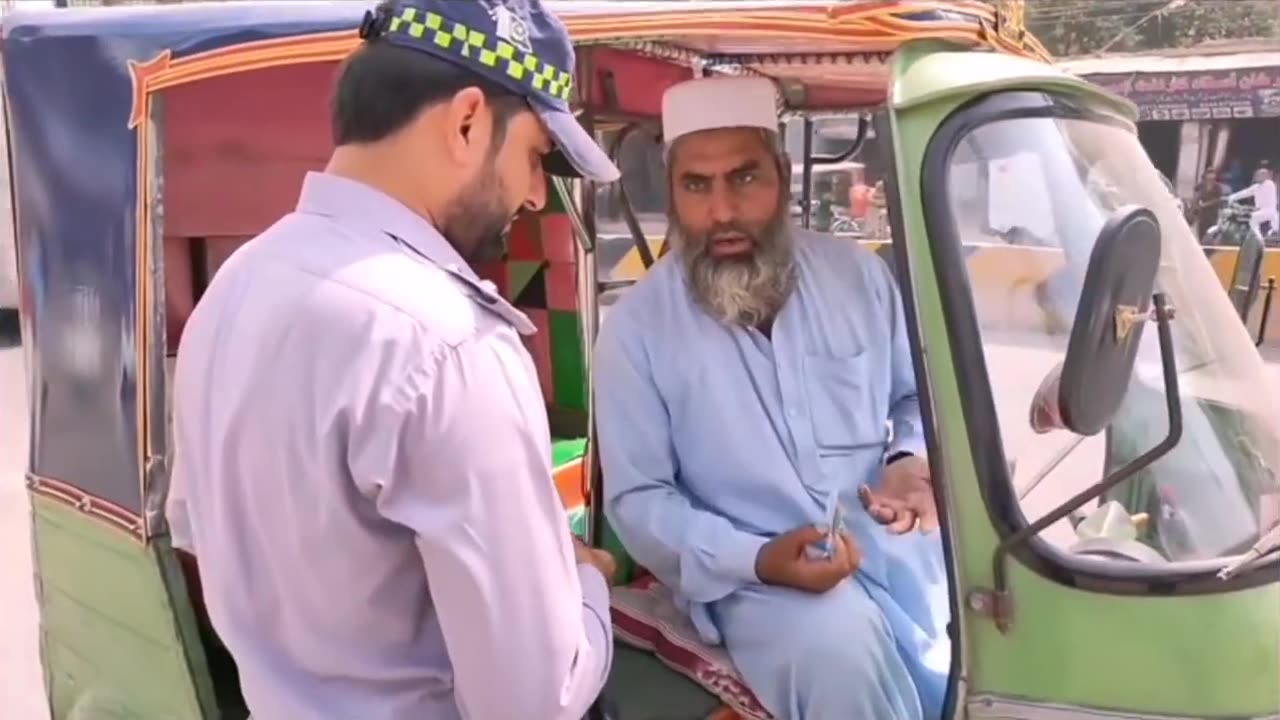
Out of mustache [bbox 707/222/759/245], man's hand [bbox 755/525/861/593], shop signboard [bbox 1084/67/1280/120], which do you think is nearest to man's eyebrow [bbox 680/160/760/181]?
mustache [bbox 707/222/759/245]

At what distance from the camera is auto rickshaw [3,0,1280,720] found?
171 centimetres

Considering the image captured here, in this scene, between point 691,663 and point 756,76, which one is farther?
point 756,76

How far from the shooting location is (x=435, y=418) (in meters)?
1.21

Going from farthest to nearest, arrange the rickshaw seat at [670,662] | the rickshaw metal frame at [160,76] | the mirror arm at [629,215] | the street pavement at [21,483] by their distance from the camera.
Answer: the mirror arm at [629,215] → the rickshaw seat at [670,662] → the rickshaw metal frame at [160,76] → the street pavement at [21,483]

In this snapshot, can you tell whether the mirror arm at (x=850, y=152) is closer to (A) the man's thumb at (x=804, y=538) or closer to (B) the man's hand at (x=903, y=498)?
(B) the man's hand at (x=903, y=498)

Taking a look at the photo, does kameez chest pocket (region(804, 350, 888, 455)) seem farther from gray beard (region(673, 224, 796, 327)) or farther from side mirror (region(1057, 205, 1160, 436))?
side mirror (region(1057, 205, 1160, 436))

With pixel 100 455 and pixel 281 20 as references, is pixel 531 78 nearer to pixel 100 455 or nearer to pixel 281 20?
pixel 281 20

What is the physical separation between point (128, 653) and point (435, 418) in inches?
56.7

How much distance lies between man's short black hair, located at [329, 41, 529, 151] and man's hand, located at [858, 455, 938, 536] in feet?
3.81

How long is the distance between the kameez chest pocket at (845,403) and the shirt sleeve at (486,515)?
1118 mm

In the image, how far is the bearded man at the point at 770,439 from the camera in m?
2.12

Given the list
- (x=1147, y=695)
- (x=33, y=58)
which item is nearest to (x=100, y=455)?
(x=33, y=58)

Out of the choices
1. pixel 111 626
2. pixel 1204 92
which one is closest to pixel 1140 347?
pixel 111 626

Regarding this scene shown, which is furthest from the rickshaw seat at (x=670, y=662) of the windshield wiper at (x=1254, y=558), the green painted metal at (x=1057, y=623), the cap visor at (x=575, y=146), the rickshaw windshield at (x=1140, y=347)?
the cap visor at (x=575, y=146)
